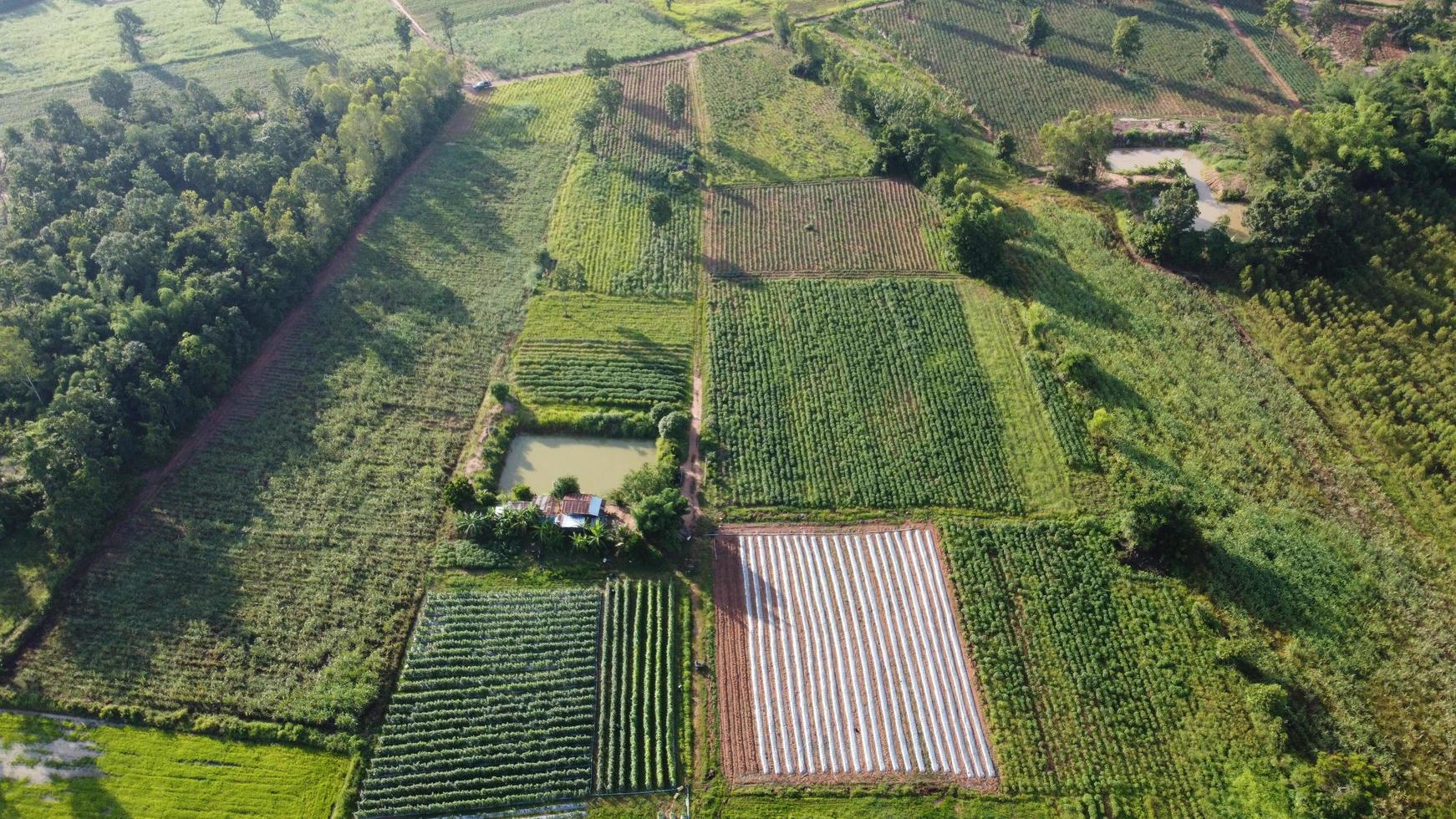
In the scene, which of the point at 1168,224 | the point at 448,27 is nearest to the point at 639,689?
the point at 1168,224

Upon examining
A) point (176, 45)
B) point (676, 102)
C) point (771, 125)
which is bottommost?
point (771, 125)

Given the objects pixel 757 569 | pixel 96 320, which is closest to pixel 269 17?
pixel 96 320

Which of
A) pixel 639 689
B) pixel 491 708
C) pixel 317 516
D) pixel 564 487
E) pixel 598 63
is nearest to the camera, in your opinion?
pixel 491 708

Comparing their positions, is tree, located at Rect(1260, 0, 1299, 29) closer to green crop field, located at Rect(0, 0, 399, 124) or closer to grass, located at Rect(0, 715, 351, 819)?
green crop field, located at Rect(0, 0, 399, 124)

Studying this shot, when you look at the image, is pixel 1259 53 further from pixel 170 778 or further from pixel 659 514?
pixel 170 778

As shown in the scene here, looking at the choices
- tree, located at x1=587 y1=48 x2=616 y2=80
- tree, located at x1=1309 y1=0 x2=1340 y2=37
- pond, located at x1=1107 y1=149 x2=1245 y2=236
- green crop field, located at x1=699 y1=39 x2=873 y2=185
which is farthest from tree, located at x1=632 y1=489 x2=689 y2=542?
tree, located at x1=1309 y1=0 x2=1340 y2=37

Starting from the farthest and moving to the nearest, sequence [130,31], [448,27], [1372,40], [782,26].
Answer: [448,27] < [782,26] < [130,31] < [1372,40]
